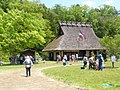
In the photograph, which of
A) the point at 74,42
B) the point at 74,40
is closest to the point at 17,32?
the point at 74,42

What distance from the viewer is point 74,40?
63.1 meters

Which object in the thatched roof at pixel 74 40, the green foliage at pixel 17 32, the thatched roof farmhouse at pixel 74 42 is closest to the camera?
the green foliage at pixel 17 32

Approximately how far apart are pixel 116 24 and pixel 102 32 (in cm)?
496

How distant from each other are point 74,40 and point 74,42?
30.2 inches

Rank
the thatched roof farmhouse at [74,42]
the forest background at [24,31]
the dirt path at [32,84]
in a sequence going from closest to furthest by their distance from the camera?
1. the dirt path at [32,84]
2. the forest background at [24,31]
3. the thatched roof farmhouse at [74,42]

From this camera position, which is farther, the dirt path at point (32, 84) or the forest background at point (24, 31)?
the forest background at point (24, 31)

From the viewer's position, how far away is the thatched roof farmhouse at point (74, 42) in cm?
6050

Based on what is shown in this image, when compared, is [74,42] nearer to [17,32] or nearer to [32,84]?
[17,32]

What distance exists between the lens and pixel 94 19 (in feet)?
292

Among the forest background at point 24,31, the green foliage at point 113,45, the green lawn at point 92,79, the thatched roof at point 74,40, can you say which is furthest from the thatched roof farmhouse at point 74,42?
the green lawn at point 92,79

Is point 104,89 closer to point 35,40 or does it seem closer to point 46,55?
point 35,40

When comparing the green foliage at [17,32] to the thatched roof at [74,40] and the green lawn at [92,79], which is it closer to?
the thatched roof at [74,40]

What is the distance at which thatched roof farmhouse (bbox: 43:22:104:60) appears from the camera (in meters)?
60.5

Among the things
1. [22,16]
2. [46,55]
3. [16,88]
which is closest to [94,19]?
[46,55]
